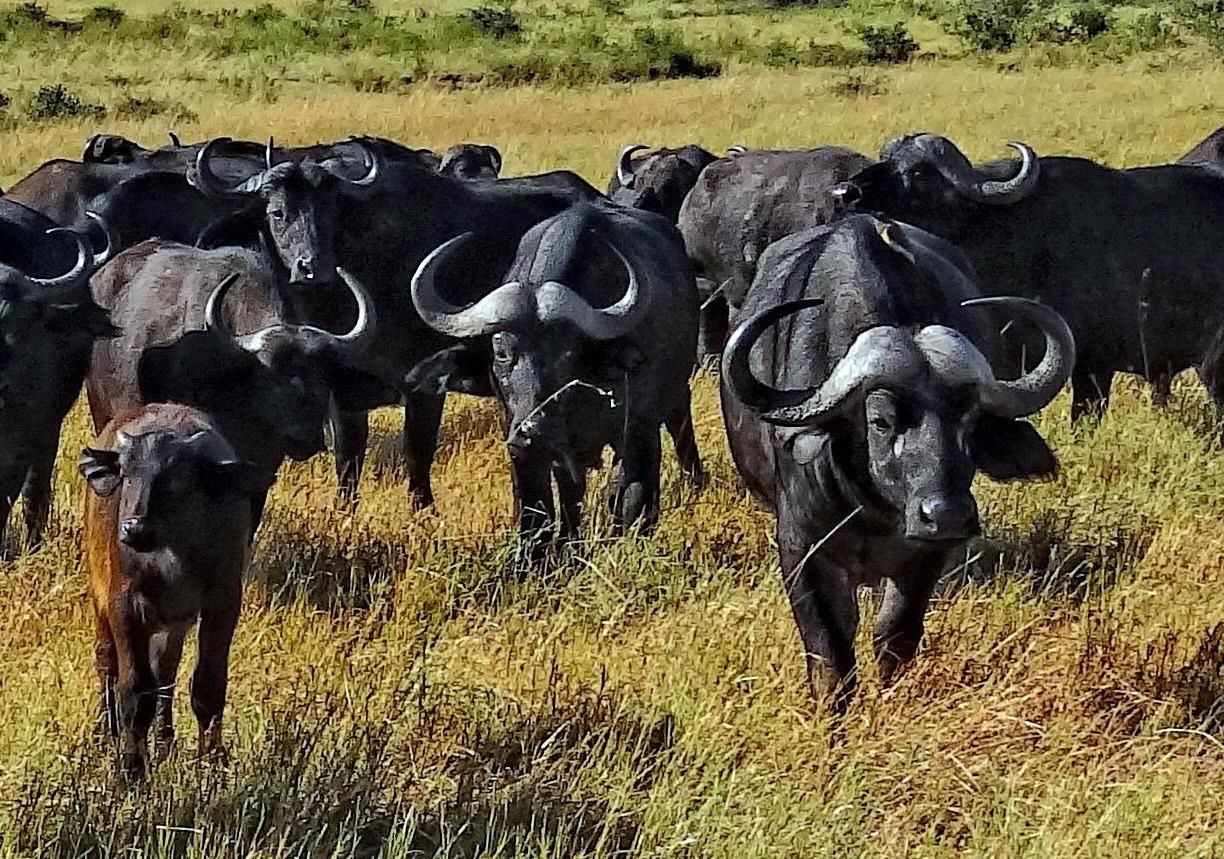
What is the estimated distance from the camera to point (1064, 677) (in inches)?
203

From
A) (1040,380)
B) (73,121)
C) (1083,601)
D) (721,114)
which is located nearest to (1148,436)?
(1083,601)

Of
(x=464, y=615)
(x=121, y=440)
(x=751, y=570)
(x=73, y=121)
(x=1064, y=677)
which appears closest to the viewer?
(x=121, y=440)

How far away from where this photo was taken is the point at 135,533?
4055mm

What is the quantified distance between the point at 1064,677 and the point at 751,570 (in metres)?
1.59

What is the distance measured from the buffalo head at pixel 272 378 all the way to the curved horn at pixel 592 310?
27.5 inches

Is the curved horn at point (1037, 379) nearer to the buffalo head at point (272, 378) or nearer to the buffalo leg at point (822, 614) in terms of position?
the buffalo leg at point (822, 614)

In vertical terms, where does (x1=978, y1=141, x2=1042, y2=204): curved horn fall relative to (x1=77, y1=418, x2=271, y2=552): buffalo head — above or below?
above

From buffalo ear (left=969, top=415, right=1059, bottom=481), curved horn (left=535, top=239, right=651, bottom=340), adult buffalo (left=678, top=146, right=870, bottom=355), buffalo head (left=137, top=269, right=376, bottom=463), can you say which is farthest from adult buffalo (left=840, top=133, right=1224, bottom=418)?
buffalo ear (left=969, top=415, right=1059, bottom=481)

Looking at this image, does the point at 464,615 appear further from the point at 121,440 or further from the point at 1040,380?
the point at 1040,380

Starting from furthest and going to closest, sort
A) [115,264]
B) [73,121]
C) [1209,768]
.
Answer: [73,121]
[115,264]
[1209,768]

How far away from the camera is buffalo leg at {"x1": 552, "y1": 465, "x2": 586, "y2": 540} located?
682cm

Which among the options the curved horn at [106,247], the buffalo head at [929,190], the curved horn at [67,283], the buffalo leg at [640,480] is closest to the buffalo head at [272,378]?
the curved horn at [67,283]

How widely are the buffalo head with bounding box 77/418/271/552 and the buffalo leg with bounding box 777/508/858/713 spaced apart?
1687mm

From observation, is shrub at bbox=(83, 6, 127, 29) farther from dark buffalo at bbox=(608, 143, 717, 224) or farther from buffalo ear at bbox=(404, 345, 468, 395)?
buffalo ear at bbox=(404, 345, 468, 395)
